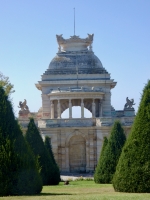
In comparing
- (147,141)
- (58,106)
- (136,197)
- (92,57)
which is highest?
(92,57)

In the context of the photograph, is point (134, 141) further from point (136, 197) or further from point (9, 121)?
point (9, 121)

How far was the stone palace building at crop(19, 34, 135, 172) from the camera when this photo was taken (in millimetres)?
55469

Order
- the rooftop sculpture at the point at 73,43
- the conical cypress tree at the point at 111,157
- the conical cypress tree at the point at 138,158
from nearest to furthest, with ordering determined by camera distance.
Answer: the conical cypress tree at the point at 138,158
the conical cypress tree at the point at 111,157
the rooftop sculpture at the point at 73,43

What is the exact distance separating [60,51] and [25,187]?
48.6 meters

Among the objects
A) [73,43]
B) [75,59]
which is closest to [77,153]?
[75,59]

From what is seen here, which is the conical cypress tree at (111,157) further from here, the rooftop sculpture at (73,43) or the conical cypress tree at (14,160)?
the rooftop sculpture at (73,43)

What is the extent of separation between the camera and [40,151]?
3444cm

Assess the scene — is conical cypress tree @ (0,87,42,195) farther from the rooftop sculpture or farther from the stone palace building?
the rooftop sculpture

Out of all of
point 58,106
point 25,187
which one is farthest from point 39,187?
point 58,106

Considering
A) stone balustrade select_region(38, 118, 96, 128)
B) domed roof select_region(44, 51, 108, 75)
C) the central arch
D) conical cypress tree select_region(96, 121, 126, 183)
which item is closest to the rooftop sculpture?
domed roof select_region(44, 51, 108, 75)

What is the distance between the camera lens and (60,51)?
69938 millimetres

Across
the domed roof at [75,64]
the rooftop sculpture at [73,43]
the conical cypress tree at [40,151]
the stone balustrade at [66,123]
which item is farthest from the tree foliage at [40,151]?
the rooftop sculpture at [73,43]

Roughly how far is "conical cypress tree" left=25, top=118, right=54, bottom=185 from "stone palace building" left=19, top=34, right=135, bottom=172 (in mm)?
20116

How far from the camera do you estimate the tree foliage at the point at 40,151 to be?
33922 millimetres
